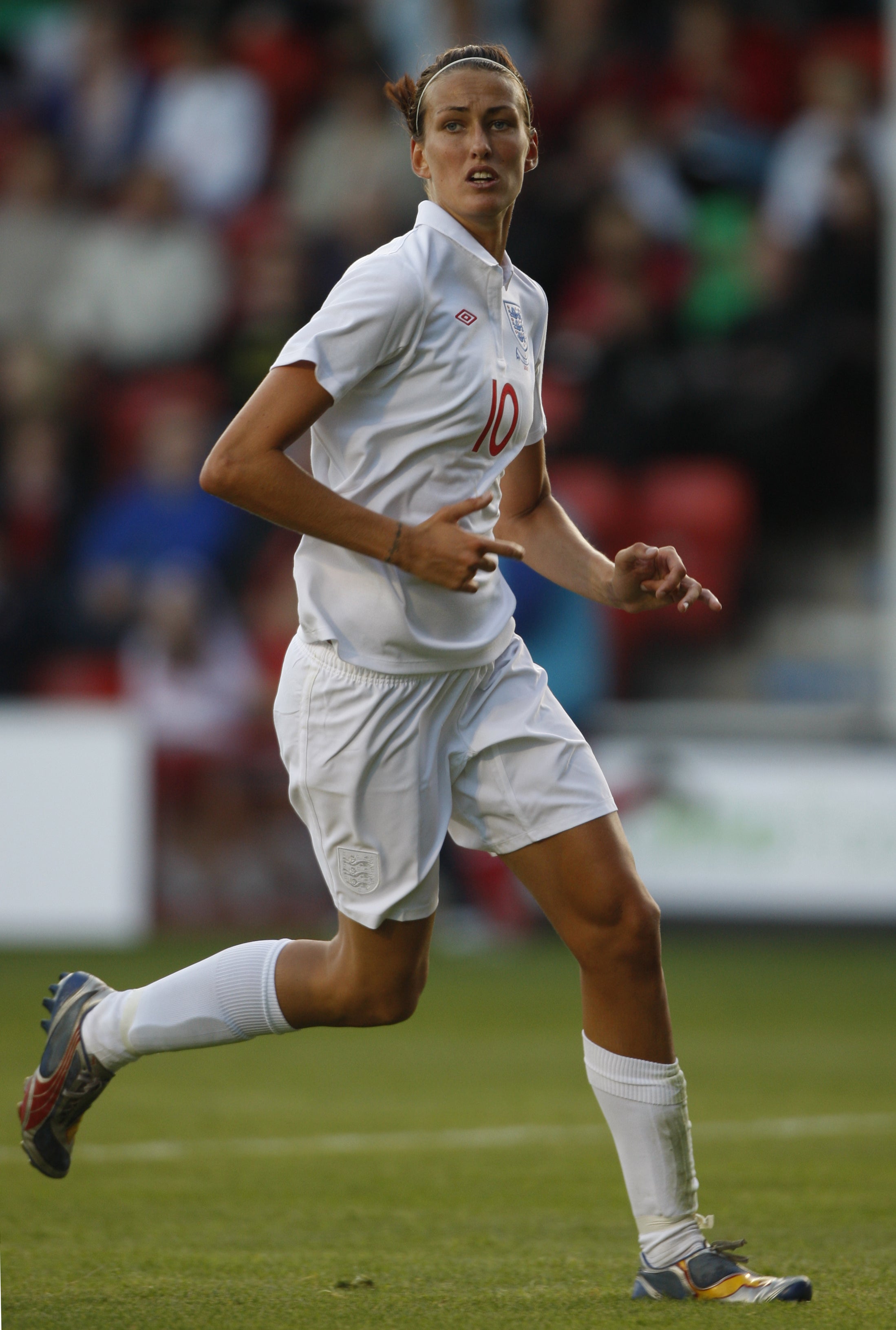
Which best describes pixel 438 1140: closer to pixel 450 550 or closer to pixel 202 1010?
pixel 202 1010

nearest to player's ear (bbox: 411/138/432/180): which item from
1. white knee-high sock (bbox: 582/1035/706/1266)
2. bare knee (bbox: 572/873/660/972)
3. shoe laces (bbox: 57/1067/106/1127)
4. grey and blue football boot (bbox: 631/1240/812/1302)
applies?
bare knee (bbox: 572/873/660/972)

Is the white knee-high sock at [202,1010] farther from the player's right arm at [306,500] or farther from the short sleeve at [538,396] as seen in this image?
the short sleeve at [538,396]

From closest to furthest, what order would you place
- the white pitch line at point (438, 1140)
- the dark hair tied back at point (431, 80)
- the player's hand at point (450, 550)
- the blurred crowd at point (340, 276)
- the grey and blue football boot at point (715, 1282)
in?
the player's hand at point (450, 550) → the grey and blue football boot at point (715, 1282) → the dark hair tied back at point (431, 80) → the white pitch line at point (438, 1140) → the blurred crowd at point (340, 276)

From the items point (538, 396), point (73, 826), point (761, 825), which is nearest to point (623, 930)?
point (538, 396)

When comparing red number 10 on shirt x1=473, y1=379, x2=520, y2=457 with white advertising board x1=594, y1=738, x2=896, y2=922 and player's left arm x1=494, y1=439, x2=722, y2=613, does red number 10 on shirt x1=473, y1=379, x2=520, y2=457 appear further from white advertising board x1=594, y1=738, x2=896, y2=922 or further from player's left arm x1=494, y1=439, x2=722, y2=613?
white advertising board x1=594, y1=738, x2=896, y2=922

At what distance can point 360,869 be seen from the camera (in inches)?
147

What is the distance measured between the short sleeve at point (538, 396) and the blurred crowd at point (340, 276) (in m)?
6.59

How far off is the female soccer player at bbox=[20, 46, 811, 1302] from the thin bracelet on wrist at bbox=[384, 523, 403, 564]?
1.3 inches

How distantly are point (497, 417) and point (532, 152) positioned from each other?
23.2 inches

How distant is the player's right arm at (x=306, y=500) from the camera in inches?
134

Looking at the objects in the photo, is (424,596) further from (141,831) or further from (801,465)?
(801,465)

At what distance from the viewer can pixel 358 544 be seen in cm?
347

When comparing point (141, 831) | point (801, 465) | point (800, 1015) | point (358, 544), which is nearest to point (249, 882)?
point (141, 831)

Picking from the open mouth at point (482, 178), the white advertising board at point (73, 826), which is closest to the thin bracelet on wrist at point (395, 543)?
the open mouth at point (482, 178)
